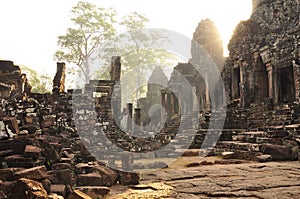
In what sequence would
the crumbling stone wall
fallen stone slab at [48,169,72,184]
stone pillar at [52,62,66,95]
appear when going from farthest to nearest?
the crumbling stone wall, stone pillar at [52,62,66,95], fallen stone slab at [48,169,72,184]

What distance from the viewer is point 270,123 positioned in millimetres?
12703

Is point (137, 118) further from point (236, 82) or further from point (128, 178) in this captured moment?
point (128, 178)

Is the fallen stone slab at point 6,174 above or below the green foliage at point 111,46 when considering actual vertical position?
below

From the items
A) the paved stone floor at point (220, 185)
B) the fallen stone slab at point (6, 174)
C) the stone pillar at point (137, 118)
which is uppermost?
the stone pillar at point (137, 118)

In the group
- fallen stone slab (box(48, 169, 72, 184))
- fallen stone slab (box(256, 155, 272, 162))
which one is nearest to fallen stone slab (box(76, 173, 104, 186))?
fallen stone slab (box(48, 169, 72, 184))

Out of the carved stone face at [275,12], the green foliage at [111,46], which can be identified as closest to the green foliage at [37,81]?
the green foliage at [111,46]

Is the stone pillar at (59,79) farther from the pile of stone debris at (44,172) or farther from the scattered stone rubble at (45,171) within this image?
the pile of stone debris at (44,172)

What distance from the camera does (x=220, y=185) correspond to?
4754mm

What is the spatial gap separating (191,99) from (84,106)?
1858 centimetres

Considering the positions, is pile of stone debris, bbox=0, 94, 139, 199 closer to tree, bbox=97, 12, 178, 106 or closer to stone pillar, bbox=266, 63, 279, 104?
stone pillar, bbox=266, 63, 279, 104

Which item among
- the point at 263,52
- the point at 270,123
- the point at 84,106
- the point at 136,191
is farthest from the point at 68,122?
the point at 263,52

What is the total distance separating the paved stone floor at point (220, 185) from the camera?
4.10m

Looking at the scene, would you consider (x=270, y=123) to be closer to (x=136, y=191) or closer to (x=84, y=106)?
(x=84, y=106)

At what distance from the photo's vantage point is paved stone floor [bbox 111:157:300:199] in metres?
4.10
